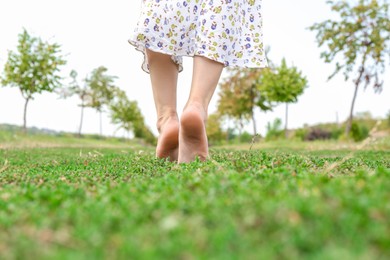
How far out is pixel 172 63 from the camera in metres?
3.96

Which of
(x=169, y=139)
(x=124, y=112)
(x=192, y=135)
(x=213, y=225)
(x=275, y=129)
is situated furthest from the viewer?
(x=124, y=112)

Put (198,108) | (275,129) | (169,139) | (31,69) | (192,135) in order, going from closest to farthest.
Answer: (198,108), (192,135), (169,139), (31,69), (275,129)

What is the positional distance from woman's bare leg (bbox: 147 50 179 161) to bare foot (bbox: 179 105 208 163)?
0.30m

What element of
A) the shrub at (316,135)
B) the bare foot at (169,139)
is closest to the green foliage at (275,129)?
the shrub at (316,135)

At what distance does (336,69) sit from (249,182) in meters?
22.3

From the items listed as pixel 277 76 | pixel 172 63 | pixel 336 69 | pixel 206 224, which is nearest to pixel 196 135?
pixel 172 63

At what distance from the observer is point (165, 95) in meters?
3.98

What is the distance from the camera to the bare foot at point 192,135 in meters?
3.29

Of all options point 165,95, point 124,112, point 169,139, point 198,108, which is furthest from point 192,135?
point 124,112

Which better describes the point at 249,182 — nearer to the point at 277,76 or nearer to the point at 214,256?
the point at 214,256

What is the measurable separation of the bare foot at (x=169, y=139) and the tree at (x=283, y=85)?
24117 millimetres

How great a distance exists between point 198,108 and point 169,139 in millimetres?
620

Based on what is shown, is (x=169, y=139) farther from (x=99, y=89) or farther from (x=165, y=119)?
(x=99, y=89)

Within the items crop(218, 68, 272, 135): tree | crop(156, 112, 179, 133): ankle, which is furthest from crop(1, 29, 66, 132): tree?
crop(156, 112, 179, 133): ankle
